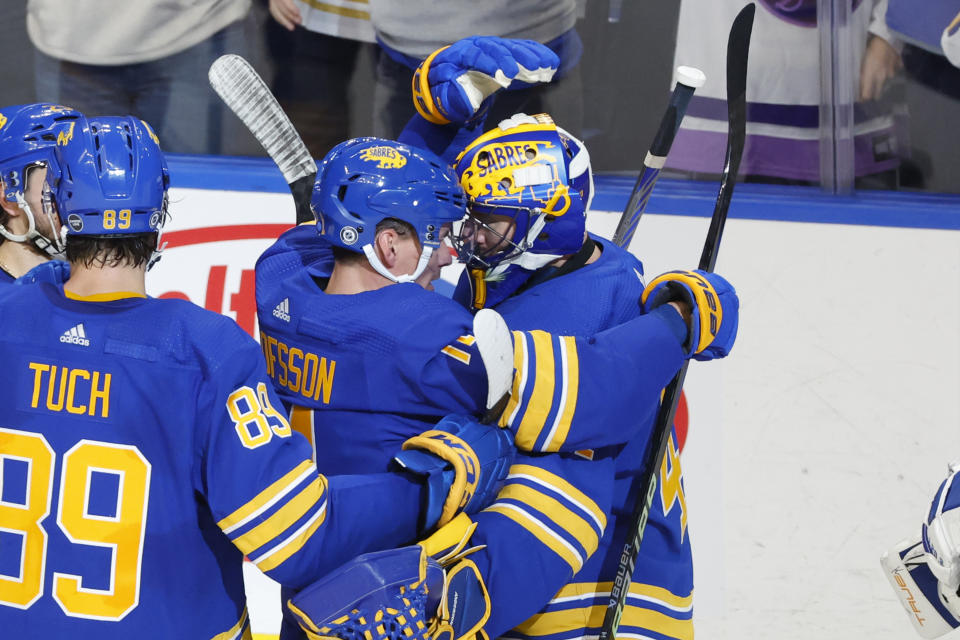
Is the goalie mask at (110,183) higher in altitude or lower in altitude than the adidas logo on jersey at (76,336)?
higher

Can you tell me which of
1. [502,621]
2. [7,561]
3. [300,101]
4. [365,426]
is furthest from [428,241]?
[300,101]

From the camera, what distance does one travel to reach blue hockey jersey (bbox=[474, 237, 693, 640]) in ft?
5.15

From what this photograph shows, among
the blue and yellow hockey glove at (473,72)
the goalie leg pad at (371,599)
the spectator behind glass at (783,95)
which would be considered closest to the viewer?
the goalie leg pad at (371,599)

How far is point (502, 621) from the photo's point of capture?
142 centimetres

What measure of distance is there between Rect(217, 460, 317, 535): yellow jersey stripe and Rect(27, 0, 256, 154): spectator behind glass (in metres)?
1.77

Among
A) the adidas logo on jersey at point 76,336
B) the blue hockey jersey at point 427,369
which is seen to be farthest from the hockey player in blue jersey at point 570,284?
the adidas logo on jersey at point 76,336

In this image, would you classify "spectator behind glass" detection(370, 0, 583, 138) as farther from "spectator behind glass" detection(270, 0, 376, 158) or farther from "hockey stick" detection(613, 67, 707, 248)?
"hockey stick" detection(613, 67, 707, 248)

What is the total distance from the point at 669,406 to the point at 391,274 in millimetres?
530

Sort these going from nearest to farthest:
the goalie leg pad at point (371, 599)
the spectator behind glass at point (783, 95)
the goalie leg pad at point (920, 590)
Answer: the goalie leg pad at point (371, 599)
the goalie leg pad at point (920, 590)
the spectator behind glass at point (783, 95)

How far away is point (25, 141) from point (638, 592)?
4.21ft

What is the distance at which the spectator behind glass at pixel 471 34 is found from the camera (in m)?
2.88

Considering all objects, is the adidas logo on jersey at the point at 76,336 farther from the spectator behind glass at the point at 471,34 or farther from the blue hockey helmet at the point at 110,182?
the spectator behind glass at the point at 471,34

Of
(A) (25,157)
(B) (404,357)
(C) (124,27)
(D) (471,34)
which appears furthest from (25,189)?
(D) (471,34)

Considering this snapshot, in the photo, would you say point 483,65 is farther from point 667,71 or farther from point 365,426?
point 667,71
